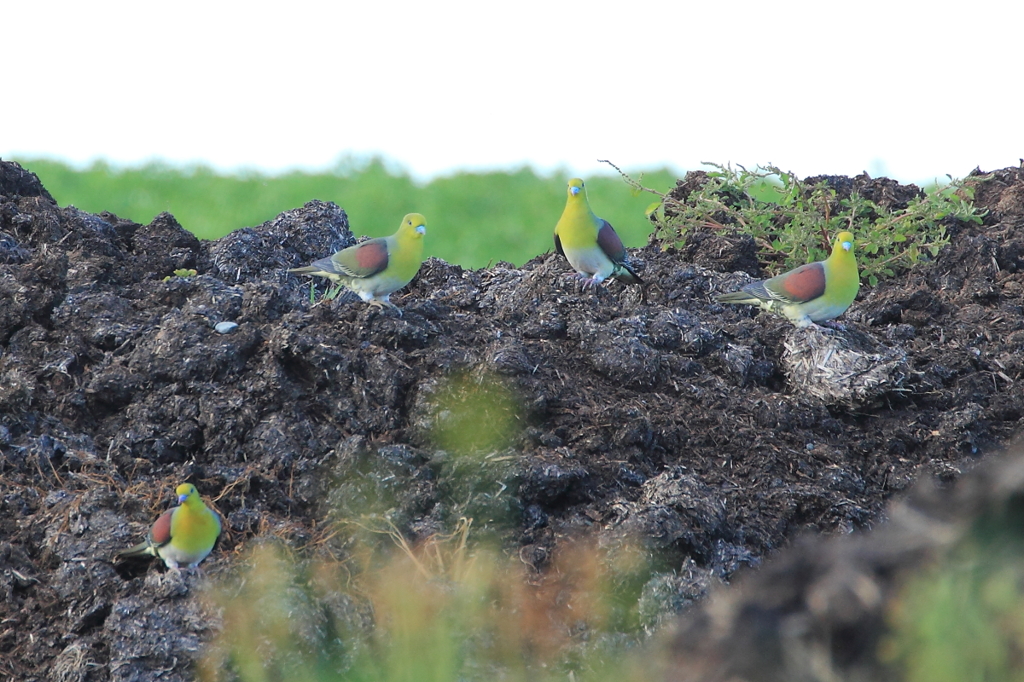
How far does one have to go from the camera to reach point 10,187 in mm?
6168

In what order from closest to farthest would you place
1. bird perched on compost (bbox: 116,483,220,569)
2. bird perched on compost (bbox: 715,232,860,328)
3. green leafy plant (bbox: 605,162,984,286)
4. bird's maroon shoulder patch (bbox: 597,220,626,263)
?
bird perched on compost (bbox: 116,483,220,569)
bird perched on compost (bbox: 715,232,860,328)
bird's maroon shoulder patch (bbox: 597,220,626,263)
green leafy plant (bbox: 605,162,984,286)

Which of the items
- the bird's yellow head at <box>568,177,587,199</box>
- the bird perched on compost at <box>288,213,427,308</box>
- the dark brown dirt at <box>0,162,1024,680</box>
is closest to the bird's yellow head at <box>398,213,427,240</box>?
the bird perched on compost at <box>288,213,427,308</box>

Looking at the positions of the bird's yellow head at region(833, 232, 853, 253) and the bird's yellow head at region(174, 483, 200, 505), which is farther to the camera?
the bird's yellow head at region(833, 232, 853, 253)

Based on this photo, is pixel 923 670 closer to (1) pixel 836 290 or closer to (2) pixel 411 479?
(2) pixel 411 479

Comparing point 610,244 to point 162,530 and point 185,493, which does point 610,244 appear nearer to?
point 185,493

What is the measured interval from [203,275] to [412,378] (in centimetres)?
170

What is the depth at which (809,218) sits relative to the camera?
6.74 meters

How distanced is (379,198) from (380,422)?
837cm

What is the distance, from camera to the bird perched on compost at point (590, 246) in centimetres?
581

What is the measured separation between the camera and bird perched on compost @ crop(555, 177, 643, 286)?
5.81 metres

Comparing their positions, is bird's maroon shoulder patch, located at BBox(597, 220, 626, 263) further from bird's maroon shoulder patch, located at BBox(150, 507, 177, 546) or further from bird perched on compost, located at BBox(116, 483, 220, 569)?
bird's maroon shoulder patch, located at BBox(150, 507, 177, 546)

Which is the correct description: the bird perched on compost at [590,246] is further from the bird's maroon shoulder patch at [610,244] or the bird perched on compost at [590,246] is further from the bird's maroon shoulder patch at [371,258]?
the bird's maroon shoulder patch at [371,258]

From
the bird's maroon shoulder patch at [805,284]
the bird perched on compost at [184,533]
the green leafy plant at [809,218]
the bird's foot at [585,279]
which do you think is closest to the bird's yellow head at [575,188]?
the bird's foot at [585,279]

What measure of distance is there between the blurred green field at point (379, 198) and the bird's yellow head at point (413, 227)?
513 cm
